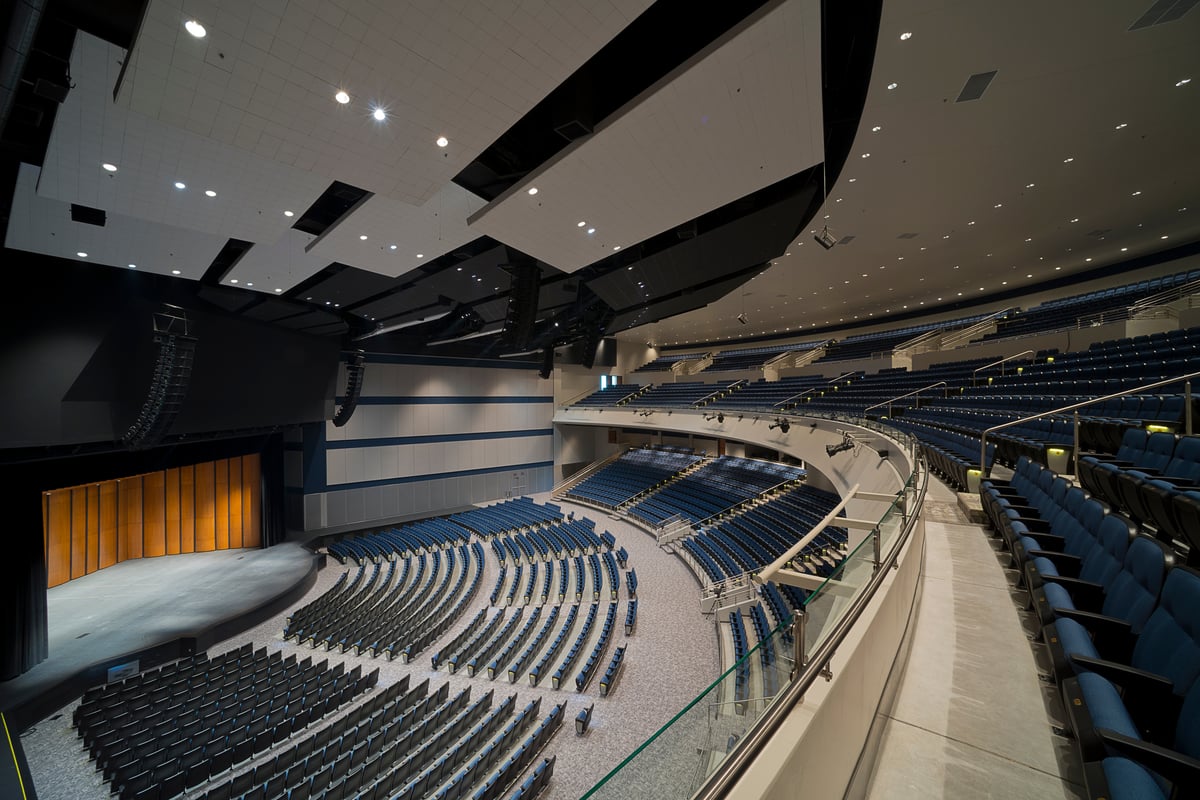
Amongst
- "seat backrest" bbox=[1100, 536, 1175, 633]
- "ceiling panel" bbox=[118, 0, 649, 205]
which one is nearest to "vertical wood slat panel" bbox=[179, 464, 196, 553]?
"ceiling panel" bbox=[118, 0, 649, 205]

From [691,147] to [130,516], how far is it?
17347mm

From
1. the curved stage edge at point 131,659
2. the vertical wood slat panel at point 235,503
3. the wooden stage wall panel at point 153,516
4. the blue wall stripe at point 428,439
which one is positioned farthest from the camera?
the blue wall stripe at point 428,439

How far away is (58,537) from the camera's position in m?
10.9

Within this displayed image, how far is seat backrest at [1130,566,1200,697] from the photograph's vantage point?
1.39m

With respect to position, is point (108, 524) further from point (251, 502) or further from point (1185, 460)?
point (1185, 460)

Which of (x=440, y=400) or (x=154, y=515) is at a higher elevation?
(x=440, y=400)

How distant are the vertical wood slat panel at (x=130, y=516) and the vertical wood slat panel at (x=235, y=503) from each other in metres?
2.02

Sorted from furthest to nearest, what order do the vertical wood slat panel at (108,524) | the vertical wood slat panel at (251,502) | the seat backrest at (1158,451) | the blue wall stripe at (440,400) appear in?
1. the blue wall stripe at (440,400)
2. the vertical wood slat panel at (251,502)
3. the vertical wood slat panel at (108,524)
4. the seat backrest at (1158,451)

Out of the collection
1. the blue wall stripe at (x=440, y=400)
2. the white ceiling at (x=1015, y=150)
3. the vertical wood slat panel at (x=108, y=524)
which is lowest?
the vertical wood slat panel at (x=108, y=524)

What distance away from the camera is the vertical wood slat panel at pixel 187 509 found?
13.6m

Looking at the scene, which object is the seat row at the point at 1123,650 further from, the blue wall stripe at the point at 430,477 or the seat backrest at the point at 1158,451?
the blue wall stripe at the point at 430,477

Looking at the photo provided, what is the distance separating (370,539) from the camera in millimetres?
14594

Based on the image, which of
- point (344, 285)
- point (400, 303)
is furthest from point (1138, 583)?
point (400, 303)

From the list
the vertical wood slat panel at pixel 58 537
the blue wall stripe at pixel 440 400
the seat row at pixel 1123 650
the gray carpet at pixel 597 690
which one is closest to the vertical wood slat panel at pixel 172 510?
the vertical wood slat panel at pixel 58 537
